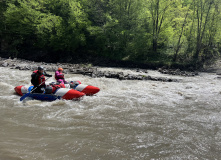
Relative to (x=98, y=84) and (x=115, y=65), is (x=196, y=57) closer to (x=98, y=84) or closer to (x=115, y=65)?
(x=115, y=65)

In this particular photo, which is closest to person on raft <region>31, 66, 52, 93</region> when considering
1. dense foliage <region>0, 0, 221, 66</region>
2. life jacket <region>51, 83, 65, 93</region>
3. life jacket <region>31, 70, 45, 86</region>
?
life jacket <region>31, 70, 45, 86</region>

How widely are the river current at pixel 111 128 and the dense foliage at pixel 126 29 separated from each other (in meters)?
14.0

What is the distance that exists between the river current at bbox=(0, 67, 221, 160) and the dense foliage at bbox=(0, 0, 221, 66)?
14.0 meters

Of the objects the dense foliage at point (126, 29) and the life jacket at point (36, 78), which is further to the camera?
the dense foliage at point (126, 29)

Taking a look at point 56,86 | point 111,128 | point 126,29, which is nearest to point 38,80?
point 56,86

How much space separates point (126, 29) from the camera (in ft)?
71.5

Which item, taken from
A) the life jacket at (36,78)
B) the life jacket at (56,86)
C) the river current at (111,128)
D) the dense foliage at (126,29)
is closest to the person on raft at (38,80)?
the life jacket at (36,78)

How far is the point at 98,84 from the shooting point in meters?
10.3

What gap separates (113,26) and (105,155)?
1978cm

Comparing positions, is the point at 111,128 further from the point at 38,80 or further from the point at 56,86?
the point at 38,80

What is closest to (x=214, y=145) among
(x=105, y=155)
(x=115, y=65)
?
(x=105, y=155)

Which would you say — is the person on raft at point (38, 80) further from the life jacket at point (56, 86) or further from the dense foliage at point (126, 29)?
the dense foliage at point (126, 29)

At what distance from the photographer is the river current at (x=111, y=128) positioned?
3.44 metres

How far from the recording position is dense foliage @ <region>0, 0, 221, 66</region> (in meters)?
19.8
